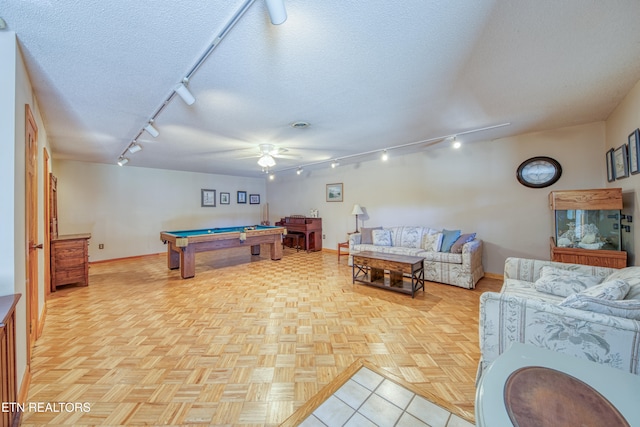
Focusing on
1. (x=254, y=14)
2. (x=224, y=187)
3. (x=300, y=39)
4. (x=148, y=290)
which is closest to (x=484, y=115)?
(x=300, y=39)

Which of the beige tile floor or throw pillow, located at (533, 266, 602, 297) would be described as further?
throw pillow, located at (533, 266, 602, 297)

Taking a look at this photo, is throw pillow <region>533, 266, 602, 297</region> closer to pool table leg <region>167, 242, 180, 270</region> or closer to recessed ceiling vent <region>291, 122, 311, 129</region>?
recessed ceiling vent <region>291, 122, 311, 129</region>

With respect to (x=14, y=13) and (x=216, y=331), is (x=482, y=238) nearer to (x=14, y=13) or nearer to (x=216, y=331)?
(x=216, y=331)

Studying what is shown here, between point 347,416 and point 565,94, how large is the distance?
3468mm

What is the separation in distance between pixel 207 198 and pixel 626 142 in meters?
8.19

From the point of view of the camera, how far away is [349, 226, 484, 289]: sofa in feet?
12.4

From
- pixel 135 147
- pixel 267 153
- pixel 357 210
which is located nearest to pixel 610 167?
pixel 357 210

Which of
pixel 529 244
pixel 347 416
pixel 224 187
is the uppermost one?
pixel 224 187

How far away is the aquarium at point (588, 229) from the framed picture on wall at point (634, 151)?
558 millimetres

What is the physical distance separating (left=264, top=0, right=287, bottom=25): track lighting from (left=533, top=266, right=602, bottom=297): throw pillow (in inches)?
118

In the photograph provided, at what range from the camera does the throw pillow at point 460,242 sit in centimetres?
392

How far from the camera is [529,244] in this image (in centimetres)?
389

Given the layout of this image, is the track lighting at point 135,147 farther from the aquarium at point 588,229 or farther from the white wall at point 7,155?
the aquarium at point 588,229

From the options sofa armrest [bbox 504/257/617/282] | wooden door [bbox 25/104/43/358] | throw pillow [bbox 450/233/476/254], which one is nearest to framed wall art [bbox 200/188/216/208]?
wooden door [bbox 25/104/43/358]
